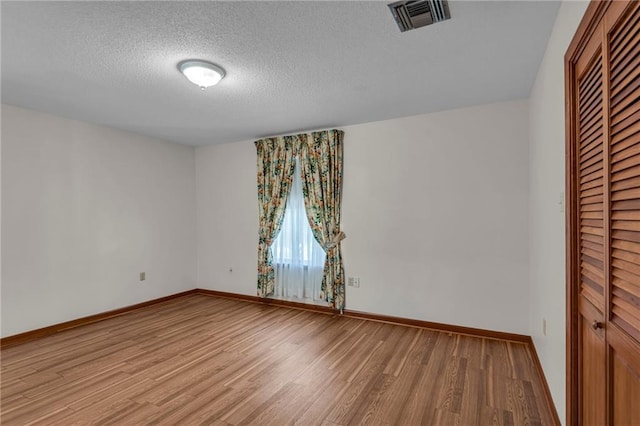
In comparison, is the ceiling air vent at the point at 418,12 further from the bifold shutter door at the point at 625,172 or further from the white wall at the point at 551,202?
the bifold shutter door at the point at 625,172

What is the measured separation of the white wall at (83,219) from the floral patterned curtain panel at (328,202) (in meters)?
2.43

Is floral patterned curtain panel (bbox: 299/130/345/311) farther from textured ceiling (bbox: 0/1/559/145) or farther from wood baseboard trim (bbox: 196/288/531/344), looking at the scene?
textured ceiling (bbox: 0/1/559/145)

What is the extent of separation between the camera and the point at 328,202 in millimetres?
4133

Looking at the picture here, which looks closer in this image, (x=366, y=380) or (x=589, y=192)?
(x=589, y=192)

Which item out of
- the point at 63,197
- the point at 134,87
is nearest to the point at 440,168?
the point at 134,87

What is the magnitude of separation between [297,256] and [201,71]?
9.16 ft

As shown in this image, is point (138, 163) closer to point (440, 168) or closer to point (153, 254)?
point (153, 254)

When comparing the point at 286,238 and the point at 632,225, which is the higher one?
the point at 632,225

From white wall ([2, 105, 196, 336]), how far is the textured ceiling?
0.50 meters

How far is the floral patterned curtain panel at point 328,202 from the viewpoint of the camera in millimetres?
4074

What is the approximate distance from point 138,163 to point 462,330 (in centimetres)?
487

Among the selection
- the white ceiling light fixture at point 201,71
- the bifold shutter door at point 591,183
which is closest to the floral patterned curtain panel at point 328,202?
the white ceiling light fixture at point 201,71

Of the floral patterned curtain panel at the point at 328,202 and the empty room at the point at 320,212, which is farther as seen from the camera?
the floral patterned curtain panel at the point at 328,202

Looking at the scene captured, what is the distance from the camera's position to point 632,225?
3.18ft
